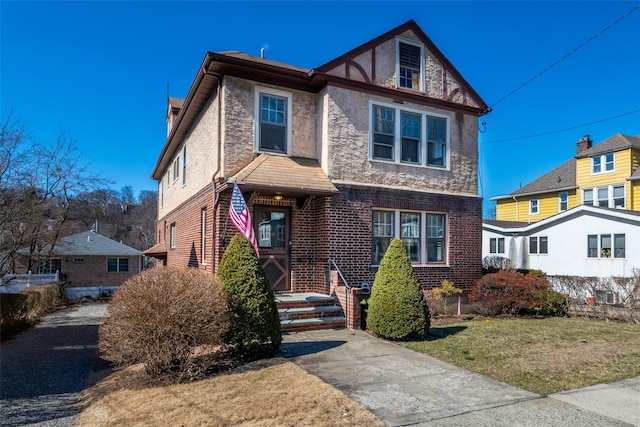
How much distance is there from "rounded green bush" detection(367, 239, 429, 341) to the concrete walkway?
3.52 ft

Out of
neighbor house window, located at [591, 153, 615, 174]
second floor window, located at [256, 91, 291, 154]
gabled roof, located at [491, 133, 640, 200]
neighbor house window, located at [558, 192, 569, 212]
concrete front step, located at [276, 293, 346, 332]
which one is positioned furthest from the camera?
neighbor house window, located at [558, 192, 569, 212]

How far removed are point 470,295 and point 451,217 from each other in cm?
236

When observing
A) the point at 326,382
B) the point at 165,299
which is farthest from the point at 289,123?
the point at 326,382

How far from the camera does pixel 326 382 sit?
5.75m

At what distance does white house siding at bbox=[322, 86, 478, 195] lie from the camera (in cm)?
1126

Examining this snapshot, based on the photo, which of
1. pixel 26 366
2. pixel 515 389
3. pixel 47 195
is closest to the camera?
pixel 515 389

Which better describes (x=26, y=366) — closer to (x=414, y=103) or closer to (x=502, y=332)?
(x=502, y=332)

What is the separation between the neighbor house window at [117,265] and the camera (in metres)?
31.4

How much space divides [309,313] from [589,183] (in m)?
24.8

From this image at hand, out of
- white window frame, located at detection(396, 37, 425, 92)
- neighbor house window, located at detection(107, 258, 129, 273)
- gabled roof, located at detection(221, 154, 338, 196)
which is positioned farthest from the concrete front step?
neighbor house window, located at detection(107, 258, 129, 273)

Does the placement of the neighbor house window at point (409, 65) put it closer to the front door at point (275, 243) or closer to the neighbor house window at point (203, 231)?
the front door at point (275, 243)

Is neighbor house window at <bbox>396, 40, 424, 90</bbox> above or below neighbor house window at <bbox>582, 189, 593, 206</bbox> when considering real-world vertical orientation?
above

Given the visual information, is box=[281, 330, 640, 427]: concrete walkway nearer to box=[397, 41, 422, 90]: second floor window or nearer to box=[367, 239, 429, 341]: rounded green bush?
box=[367, 239, 429, 341]: rounded green bush

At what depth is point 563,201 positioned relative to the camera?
2886cm
